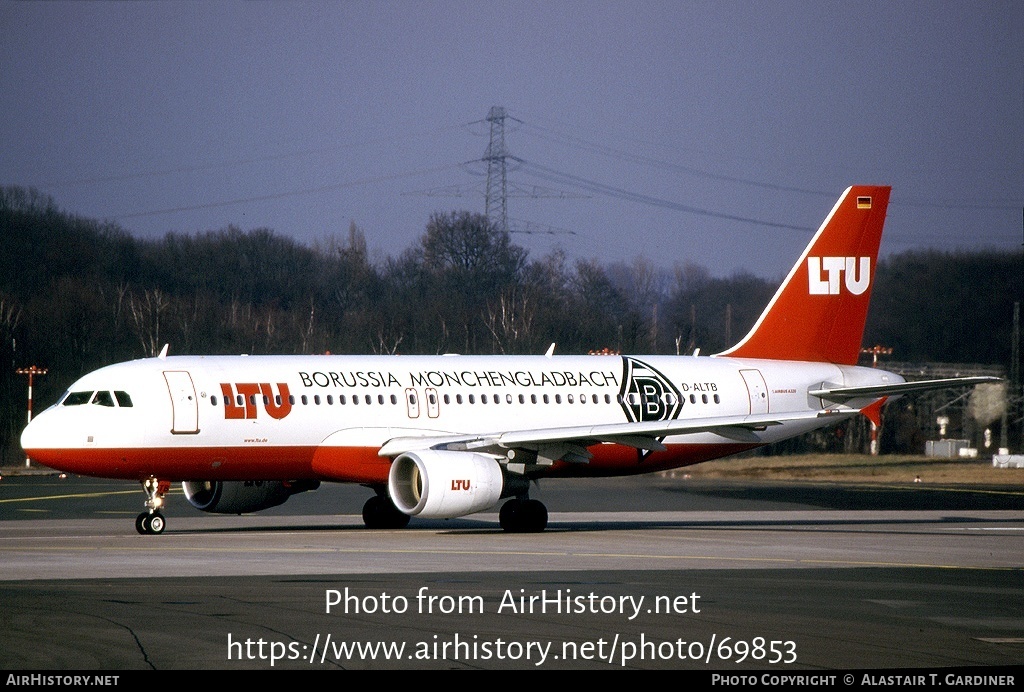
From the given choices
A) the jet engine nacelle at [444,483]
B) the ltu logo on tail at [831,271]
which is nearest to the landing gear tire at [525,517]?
the jet engine nacelle at [444,483]

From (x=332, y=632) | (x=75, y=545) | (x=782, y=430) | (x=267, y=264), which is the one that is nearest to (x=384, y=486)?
(x=75, y=545)

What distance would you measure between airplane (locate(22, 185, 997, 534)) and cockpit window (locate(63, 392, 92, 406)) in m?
0.03

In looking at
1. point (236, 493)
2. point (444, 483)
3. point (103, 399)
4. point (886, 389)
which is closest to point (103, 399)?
point (103, 399)

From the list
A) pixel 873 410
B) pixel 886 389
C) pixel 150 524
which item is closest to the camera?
pixel 150 524

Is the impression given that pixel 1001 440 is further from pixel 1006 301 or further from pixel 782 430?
pixel 782 430

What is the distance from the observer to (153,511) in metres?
27.7

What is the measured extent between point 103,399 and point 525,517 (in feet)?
28.7

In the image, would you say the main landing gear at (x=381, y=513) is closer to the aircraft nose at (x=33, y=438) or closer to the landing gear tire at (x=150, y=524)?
the landing gear tire at (x=150, y=524)

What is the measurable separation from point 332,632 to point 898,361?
66707 millimetres

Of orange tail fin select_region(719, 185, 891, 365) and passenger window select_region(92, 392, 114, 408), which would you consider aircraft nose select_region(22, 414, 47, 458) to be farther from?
orange tail fin select_region(719, 185, 891, 365)

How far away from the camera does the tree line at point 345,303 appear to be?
73.1 meters

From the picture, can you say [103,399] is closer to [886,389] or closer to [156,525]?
[156,525]

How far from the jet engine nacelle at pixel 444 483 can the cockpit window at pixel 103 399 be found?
562 cm

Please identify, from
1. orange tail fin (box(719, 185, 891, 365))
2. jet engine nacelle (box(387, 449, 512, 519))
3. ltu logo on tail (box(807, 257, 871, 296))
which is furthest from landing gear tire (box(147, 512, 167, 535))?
ltu logo on tail (box(807, 257, 871, 296))
